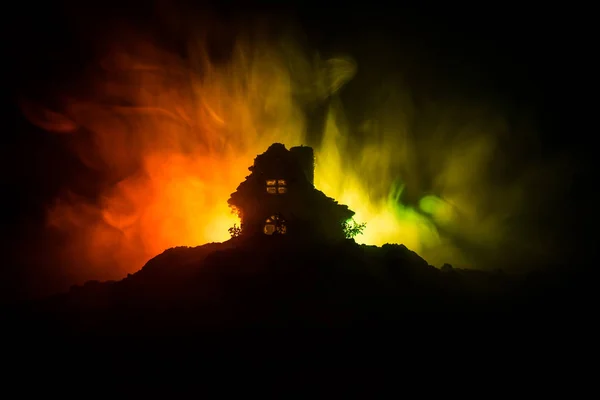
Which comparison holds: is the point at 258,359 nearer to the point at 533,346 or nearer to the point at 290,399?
the point at 290,399

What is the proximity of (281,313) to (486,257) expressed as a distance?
39.5 metres

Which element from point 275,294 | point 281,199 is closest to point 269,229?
point 281,199

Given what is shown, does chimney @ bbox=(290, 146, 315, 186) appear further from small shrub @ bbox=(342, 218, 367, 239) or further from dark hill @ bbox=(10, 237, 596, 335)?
dark hill @ bbox=(10, 237, 596, 335)

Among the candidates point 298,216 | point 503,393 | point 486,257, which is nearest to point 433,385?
point 503,393

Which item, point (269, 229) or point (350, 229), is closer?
point (269, 229)

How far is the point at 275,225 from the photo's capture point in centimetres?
3550

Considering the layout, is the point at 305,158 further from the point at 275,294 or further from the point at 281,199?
the point at 275,294

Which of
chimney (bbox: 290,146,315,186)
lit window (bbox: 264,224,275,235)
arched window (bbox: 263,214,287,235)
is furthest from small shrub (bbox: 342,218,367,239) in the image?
lit window (bbox: 264,224,275,235)

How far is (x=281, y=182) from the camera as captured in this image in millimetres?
36250

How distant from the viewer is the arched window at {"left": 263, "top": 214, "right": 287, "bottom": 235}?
35.2 meters

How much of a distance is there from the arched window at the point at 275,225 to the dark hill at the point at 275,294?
3.32 meters

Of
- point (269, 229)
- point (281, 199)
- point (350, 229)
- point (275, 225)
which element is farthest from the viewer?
point (350, 229)

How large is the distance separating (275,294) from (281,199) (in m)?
9.66

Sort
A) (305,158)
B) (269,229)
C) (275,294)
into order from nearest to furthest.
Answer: (275,294) < (269,229) < (305,158)
